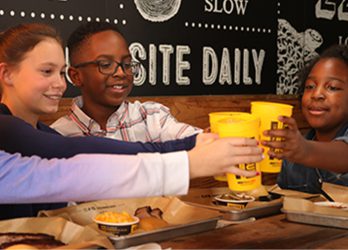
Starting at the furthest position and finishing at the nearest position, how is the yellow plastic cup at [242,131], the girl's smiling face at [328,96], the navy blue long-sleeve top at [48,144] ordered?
the girl's smiling face at [328,96], the navy blue long-sleeve top at [48,144], the yellow plastic cup at [242,131]

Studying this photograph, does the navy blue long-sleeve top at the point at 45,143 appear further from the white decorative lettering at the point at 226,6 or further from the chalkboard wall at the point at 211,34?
the white decorative lettering at the point at 226,6

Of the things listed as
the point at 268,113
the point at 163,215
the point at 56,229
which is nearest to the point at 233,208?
the point at 163,215

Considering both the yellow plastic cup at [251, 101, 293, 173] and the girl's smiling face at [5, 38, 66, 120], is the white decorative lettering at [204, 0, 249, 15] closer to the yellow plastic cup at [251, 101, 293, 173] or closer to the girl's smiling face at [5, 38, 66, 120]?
the girl's smiling face at [5, 38, 66, 120]

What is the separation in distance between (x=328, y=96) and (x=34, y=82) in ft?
4.44

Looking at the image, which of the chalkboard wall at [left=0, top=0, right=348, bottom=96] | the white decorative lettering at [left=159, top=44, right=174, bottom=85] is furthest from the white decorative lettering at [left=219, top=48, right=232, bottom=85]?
the white decorative lettering at [left=159, top=44, right=174, bottom=85]

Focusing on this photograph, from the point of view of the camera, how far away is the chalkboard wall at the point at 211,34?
283 centimetres

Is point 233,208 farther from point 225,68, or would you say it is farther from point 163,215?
point 225,68

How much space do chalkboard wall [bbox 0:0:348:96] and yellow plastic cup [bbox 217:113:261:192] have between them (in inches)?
59.6

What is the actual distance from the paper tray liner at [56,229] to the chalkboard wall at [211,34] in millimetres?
1293

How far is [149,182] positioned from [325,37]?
9.91 ft

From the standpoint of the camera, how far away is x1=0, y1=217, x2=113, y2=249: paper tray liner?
1.52 meters

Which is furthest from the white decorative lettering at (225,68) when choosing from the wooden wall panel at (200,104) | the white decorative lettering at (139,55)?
the white decorative lettering at (139,55)

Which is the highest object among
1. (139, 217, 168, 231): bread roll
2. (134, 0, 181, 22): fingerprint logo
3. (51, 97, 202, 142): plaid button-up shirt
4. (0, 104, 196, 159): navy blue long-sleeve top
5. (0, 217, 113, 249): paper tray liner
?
(134, 0, 181, 22): fingerprint logo

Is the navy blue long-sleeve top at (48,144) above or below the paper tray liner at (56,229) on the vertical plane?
above
